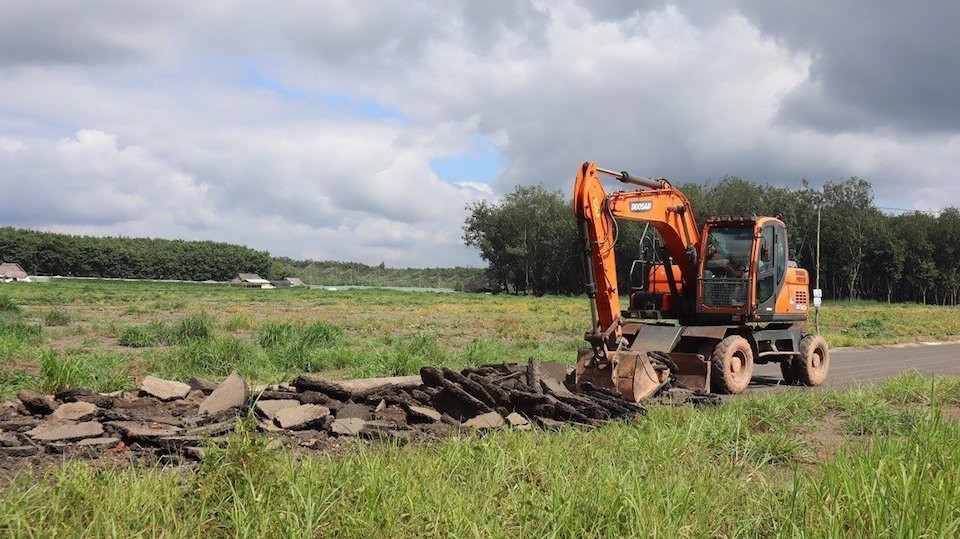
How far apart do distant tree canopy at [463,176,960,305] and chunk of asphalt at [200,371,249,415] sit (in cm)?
5726

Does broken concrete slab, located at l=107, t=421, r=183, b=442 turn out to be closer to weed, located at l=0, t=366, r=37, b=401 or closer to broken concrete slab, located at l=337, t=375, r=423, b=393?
broken concrete slab, located at l=337, t=375, r=423, b=393

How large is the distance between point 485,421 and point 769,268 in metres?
7.46

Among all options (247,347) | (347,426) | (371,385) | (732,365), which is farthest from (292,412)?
(732,365)

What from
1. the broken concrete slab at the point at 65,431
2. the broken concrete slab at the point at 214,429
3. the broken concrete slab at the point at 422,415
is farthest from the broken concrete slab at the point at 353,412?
the broken concrete slab at the point at 65,431

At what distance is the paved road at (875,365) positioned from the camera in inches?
599

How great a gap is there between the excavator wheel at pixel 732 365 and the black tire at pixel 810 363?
175 centimetres

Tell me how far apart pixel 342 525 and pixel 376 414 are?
13.9 ft

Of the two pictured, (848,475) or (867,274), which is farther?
(867,274)

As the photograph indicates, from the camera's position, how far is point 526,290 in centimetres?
8962

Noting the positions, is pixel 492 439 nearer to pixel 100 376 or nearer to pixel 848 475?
pixel 848 475

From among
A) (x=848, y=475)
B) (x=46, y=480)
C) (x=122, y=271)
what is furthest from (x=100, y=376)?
(x=122, y=271)

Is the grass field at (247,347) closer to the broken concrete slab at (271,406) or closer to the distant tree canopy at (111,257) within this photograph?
the broken concrete slab at (271,406)

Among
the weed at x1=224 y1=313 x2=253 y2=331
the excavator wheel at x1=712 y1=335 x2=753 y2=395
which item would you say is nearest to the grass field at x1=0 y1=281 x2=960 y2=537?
the excavator wheel at x1=712 y1=335 x2=753 y2=395

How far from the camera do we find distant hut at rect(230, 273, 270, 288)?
317ft
